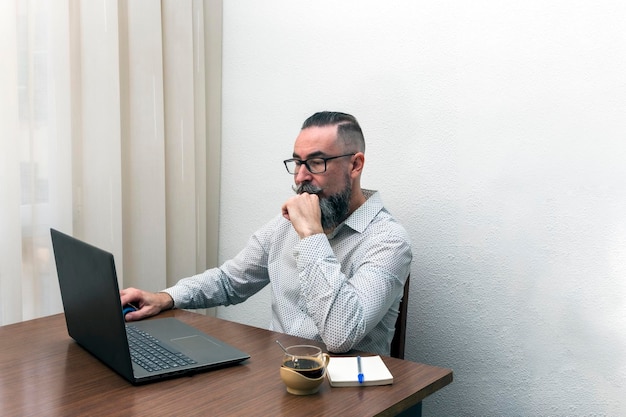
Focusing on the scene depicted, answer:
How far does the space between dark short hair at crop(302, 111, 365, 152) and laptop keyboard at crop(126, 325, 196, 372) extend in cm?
78

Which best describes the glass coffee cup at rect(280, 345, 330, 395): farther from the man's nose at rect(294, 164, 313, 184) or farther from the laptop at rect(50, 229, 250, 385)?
the man's nose at rect(294, 164, 313, 184)

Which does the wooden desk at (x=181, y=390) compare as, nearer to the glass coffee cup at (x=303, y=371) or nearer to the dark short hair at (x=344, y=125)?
the glass coffee cup at (x=303, y=371)

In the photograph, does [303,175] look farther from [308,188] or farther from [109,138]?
[109,138]

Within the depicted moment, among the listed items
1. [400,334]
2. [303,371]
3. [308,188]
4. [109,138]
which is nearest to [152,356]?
[303,371]

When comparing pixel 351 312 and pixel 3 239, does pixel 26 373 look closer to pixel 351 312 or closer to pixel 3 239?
pixel 351 312

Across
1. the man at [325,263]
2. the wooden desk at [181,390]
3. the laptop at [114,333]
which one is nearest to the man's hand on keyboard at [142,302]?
Result: the man at [325,263]

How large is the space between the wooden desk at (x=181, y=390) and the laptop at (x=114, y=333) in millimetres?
27

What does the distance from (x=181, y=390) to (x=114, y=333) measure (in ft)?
0.56

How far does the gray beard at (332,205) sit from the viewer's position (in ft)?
6.21

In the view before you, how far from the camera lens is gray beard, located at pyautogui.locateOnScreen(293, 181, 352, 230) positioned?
1892 mm

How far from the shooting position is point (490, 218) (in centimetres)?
209

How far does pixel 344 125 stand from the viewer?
1955mm

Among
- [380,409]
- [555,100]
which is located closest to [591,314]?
[555,100]

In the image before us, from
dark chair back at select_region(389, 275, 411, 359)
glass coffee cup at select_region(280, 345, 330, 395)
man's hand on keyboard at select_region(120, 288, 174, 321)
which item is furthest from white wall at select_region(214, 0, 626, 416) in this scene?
glass coffee cup at select_region(280, 345, 330, 395)
